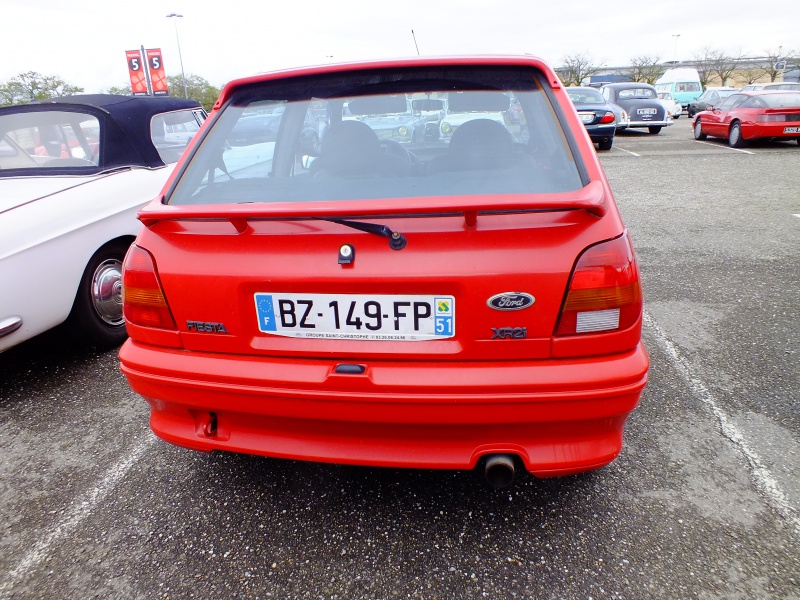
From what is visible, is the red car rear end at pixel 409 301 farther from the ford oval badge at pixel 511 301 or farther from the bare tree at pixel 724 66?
the bare tree at pixel 724 66

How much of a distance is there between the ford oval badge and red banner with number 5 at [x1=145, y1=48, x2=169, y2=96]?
38.8 m

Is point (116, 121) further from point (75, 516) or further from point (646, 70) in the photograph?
point (646, 70)

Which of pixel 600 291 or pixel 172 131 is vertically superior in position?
pixel 172 131

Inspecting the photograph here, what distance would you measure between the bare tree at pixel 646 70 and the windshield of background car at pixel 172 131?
50930 millimetres

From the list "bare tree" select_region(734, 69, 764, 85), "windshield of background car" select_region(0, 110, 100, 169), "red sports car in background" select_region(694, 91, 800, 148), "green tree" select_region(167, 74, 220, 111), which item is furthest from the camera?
"bare tree" select_region(734, 69, 764, 85)

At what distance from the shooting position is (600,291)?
1.64 m

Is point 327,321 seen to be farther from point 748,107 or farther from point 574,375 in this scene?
point 748,107

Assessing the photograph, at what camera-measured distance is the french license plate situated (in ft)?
5.39

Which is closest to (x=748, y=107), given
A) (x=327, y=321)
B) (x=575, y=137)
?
(x=575, y=137)

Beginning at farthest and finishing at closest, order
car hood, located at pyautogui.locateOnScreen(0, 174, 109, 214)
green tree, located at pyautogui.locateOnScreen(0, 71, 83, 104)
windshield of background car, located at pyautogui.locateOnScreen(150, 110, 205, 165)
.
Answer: green tree, located at pyautogui.locateOnScreen(0, 71, 83, 104) < windshield of background car, located at pyautogui.locateOnScreen(150, 110, 205, 165) < car hood, located at pyautogui.locateOnScreen(0, 174, 109, 214)

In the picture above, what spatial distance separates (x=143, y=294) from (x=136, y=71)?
130ft

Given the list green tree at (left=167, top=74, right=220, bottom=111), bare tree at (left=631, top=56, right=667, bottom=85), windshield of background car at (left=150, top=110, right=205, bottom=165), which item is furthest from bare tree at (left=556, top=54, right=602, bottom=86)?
windshield of background car at (left=150, top=110, right=205, bottom=165)

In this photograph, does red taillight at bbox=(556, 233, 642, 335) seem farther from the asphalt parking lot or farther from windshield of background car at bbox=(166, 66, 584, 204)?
the asphalt parking lot

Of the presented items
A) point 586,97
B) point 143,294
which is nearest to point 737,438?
point 143,294
